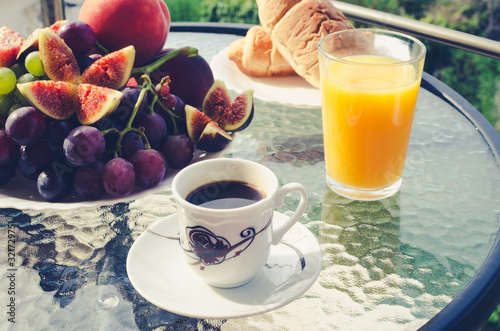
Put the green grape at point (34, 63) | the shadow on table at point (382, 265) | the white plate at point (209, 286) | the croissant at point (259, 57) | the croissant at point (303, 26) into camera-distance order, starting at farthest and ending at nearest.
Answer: the croissant at point (259, 57) → the croissant at point (303, 26) → the green grape at point (34, 63) → the shadow on table at point (382, 265) → the white plate at point (209, 286)

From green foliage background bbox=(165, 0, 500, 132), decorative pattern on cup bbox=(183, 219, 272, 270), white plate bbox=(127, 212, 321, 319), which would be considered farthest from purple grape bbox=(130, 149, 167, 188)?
green foliage background bbox=(165, 0, 500, 132)

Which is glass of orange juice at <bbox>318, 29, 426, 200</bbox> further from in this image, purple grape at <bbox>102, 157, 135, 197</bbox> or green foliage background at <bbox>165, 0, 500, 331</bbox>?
green foliage background at <bbox>165, 0, 500, 331</bbox>

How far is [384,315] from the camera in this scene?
839 mm

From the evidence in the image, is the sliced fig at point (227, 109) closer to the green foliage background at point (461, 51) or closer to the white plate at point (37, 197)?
the white plate at point (37, 197)

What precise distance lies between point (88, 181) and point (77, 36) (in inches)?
14.3

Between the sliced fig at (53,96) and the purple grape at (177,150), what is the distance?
21cm

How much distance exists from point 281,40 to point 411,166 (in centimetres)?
57

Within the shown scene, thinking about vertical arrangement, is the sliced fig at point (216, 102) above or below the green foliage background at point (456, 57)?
above

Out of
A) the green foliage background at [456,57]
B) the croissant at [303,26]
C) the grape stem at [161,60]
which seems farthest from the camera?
the green foliage background at [456,57]

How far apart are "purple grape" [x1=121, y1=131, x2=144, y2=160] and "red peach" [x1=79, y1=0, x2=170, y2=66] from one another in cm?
35

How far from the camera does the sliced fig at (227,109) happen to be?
126cm

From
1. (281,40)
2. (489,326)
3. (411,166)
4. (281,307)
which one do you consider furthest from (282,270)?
(489,326)

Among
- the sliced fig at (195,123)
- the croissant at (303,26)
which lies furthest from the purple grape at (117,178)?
the croissant at (303,26)

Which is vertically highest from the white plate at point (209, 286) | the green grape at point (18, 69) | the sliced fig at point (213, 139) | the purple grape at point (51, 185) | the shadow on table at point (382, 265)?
the green grape at point (18, 69)
